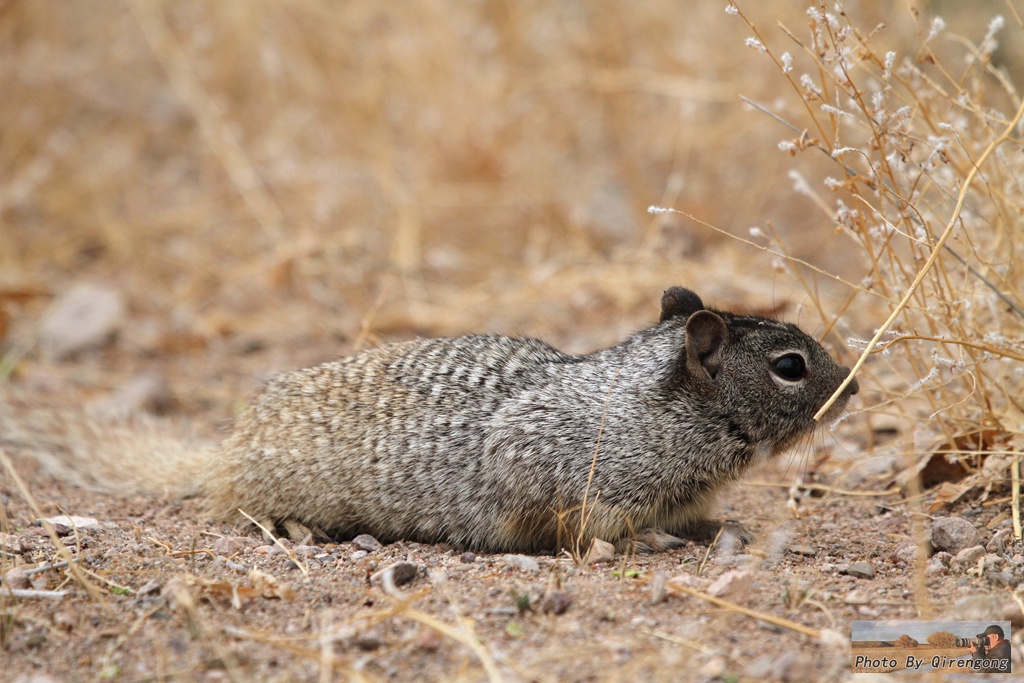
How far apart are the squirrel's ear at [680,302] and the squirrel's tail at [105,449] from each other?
2.54 m

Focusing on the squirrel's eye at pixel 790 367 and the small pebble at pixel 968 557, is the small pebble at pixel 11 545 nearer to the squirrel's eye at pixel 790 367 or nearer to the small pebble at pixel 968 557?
the squirrel's eye at pixel 790 367

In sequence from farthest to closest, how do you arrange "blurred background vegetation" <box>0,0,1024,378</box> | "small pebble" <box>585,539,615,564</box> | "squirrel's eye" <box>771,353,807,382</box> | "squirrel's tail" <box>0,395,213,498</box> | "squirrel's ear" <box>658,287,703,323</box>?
"blurred background vegetation" <box>0,0,1024,378</box>, "squirrel's tail" <box>0,395,213,498</box>, "squirrel's ear" <box>658,287,703,323</box>, "squirrel's eye" <box>771,353,807,382</box>, "small pebble" <box>585,539,615,564</box>

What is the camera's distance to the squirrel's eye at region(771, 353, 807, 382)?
441 cm

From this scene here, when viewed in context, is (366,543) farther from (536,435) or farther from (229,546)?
(536,435)

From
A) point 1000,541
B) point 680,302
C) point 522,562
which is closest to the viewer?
point 1000,541

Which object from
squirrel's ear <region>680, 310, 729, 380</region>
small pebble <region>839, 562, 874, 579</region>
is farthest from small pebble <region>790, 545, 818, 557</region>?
squirrel's ear <region>680, 310, 729, 380</region>

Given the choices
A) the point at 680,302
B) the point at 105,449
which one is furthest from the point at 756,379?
the point at 105,449

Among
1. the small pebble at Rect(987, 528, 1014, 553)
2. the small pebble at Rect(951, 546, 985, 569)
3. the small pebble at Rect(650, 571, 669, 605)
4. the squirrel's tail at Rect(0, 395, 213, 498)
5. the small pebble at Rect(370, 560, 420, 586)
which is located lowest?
the squirrel's tail at Rect(0, 395, 213, 498)

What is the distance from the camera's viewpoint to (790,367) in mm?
4414

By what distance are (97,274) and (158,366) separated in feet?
7.39

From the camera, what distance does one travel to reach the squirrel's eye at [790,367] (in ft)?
14.5

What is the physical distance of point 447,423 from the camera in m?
4.54

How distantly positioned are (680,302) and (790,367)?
60 cm

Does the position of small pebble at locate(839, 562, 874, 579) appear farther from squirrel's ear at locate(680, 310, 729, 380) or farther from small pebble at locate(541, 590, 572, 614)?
small pebble at locate(541, 590, 572, 614)
